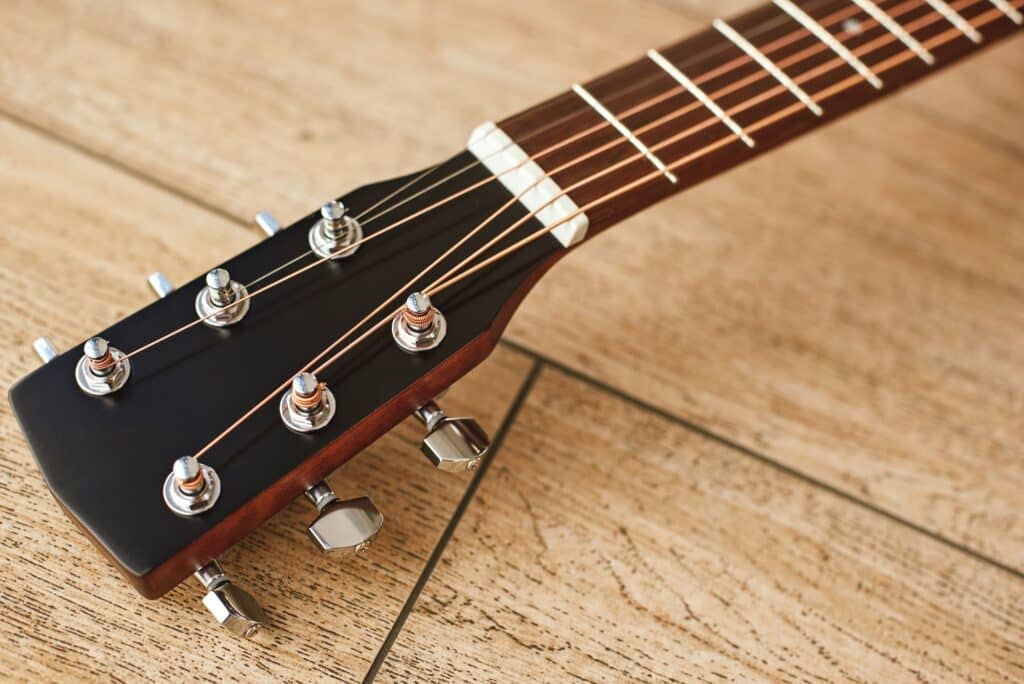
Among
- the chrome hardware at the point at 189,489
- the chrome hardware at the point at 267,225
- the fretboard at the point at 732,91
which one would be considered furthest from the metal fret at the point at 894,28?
the chrome hardware at the point at 189,489

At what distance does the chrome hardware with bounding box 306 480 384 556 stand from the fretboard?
22cm

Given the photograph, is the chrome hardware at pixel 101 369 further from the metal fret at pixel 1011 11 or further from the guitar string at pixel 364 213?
the metal fret at pixel 1011 11

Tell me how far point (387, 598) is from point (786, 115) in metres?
0.41

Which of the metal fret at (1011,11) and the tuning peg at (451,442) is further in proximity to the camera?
the metal fret at (1011,11)

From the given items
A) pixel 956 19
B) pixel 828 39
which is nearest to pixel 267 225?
pixel 828 39

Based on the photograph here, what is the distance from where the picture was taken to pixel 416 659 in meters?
0.58

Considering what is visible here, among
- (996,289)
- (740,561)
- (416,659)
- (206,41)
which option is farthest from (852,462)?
(206,41)

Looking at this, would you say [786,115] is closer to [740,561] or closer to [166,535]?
[740,561]

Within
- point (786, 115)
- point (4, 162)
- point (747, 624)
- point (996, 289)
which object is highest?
point (4, 162)

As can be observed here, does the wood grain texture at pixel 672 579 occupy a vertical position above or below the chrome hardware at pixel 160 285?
below

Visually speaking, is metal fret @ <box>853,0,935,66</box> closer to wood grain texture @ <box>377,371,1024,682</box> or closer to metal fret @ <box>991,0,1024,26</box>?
metal fret @ <box>991,0,1024,26</box>

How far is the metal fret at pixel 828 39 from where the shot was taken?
2.25ft

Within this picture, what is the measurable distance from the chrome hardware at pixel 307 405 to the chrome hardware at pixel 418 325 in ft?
0.17

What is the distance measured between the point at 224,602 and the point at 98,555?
0.39 feet
